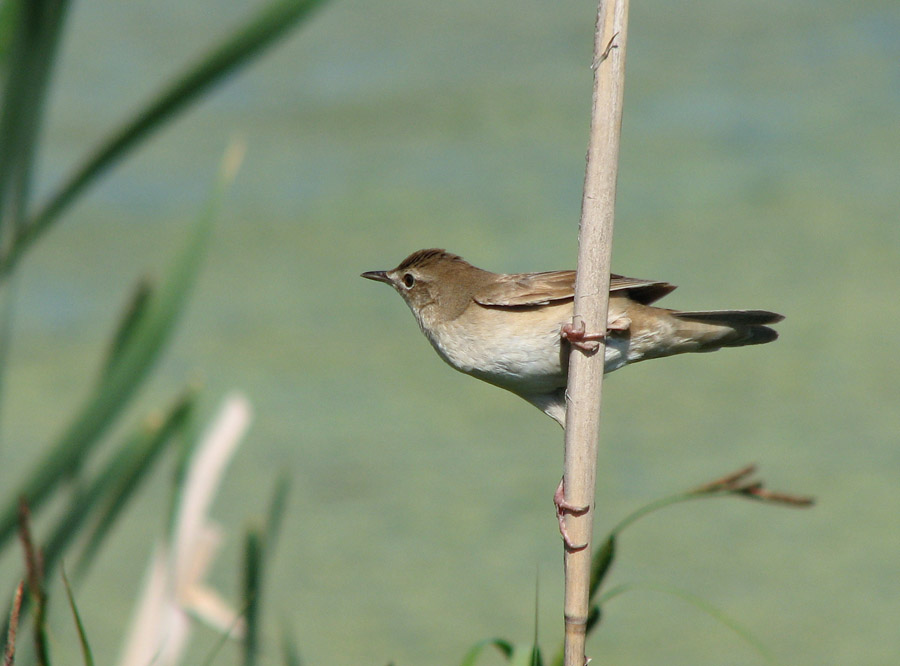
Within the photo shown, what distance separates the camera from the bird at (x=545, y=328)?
76.5 inches

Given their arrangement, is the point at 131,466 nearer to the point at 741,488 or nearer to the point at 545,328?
the point at 545,328

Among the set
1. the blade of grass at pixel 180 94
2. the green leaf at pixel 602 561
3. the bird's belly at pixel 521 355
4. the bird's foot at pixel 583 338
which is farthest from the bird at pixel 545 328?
the blade of grass at pixel 180 94

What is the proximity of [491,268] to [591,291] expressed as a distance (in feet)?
10.7

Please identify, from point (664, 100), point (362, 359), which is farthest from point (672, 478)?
point (664, 100)

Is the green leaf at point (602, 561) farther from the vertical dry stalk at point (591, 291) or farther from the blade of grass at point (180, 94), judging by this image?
the blade of grass at point (180, 94)

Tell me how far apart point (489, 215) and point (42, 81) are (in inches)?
135

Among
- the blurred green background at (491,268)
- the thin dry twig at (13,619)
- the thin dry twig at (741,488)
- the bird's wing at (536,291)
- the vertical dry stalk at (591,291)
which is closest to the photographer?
the thin dry twig at (13,619)

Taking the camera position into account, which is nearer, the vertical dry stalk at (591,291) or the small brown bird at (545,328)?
the vertical dry stalk at (591,291)

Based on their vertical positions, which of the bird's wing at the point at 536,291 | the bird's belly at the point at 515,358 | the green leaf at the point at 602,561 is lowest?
the green leaf at the point at 602,561

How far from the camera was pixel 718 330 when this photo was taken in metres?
2.02

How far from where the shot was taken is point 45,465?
2.07 metres

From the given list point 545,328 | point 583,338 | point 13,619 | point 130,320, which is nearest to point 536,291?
point 545,328

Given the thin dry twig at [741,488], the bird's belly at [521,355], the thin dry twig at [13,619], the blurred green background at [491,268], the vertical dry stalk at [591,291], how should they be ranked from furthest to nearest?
the blurred green background at [491,268]
the bird's belly at [521,355]
the thin dry twig at [741,488]
the vertical dry stalk at [591,291]
the thin dry twig at [13,619]

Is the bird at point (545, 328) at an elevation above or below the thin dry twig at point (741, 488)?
above
